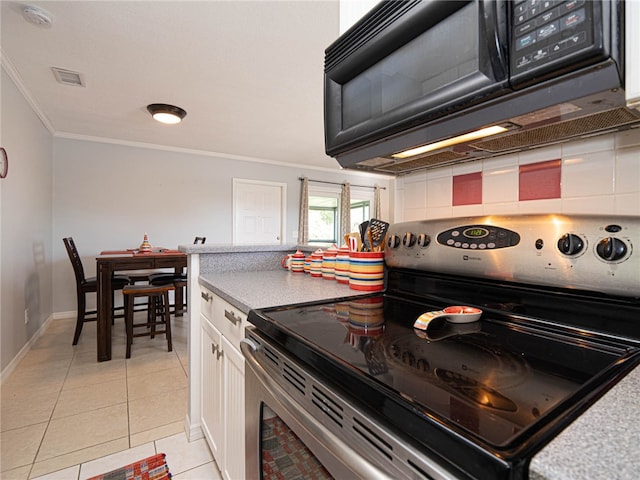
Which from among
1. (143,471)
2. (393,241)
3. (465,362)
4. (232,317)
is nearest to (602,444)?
(465,362)

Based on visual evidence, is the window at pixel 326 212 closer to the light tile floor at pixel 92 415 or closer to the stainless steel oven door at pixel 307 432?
the light tile floor at pixel 92 415

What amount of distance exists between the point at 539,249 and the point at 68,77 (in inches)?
137

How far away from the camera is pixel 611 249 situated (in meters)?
0.67

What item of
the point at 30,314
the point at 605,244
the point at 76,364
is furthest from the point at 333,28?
the point at 30,314

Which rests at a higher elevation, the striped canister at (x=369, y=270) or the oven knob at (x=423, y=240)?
the oven knob at (x=423, y=240)

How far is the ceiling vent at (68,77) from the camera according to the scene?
254 cm

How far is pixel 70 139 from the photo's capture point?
13.4 feet

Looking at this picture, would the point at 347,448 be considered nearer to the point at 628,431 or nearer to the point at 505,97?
the point at 628,431

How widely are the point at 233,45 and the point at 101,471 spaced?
8.45 feet

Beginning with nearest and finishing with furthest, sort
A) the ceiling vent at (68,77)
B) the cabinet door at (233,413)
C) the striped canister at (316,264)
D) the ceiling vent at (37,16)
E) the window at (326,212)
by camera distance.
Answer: the cabinet door at (233,413) → the striped canister at (316,264) → the ceiling vent at (37,16) → the ceiling vent at (68,77) → the window at (326,212)

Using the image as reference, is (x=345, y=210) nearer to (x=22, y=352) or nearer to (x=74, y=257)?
(x=74, y=257)

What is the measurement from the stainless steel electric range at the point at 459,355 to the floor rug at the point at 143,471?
92 cm

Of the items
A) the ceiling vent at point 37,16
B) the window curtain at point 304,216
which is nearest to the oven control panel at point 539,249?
the ceiling vent at point 37,16

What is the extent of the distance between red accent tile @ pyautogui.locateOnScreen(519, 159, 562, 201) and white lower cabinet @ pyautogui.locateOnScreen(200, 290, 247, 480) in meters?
0.94
